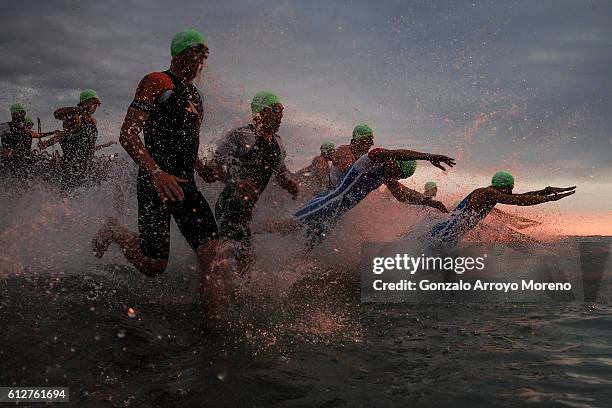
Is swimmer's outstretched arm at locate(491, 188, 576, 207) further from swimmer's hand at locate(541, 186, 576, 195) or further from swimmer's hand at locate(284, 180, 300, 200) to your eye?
swimmer's hand at locate(284, 180, 300, 200)

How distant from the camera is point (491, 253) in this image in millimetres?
9211

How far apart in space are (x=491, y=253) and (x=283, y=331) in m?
6.03

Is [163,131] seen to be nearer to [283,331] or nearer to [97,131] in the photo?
[283,331]

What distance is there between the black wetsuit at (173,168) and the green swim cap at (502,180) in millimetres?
5078

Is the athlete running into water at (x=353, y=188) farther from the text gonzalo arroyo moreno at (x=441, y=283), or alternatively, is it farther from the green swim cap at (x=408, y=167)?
the text gonzalo arroyo moreno at (x=441, y=283)

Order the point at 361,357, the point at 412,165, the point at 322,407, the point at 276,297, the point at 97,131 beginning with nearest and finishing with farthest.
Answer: the point at 322,407, the point at 361,357, the point at 276,297, the point at 412,165, the point at 97,131

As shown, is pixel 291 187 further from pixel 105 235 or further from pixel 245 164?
pixel 105 235

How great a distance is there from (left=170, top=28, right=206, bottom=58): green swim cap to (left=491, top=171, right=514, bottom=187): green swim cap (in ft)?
17.2

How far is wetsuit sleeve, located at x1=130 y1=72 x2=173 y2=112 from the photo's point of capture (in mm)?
4016

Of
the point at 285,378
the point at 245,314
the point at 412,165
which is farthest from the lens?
the point at 412,165

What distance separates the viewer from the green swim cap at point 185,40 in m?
4.37

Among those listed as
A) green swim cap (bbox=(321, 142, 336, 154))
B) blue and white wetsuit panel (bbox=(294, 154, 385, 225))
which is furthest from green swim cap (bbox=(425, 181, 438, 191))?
blue and white wetsuit panel (bbox=(294, 154, 385, 225))

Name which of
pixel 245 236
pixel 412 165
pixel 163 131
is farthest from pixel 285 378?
pixel 412 165

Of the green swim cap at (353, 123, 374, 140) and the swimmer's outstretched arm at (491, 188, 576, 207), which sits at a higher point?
the green swim cap at (353, 123, 374, 140)
